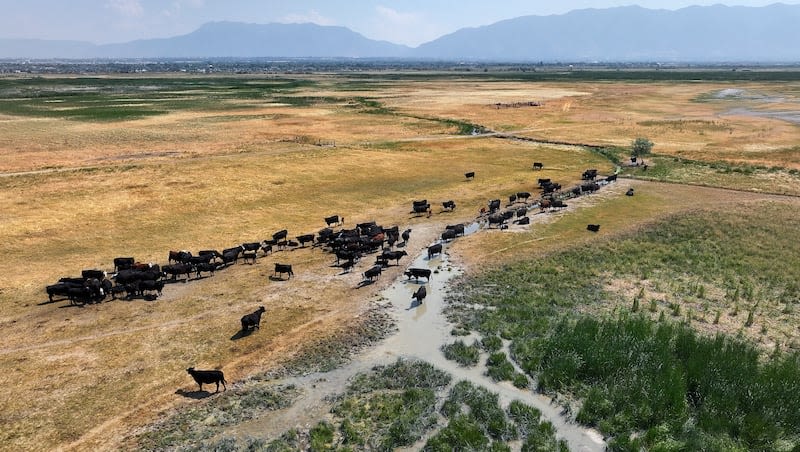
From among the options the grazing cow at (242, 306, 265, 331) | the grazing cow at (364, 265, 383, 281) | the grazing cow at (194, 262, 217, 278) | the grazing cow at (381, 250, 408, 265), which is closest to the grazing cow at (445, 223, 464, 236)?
the grazing cow at (381, 250, 408, 265)

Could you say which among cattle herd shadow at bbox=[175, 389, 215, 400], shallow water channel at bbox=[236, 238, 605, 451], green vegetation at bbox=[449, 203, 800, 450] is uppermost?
green vegetation at bbox=[449, 203, 800, 450]

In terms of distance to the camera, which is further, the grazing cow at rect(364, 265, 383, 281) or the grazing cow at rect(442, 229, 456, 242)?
the grazing cow at rect(442, 229, 456, 242)

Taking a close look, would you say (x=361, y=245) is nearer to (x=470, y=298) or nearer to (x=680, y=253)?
(x=470, y=298)

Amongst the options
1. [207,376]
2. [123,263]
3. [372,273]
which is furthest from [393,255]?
[123,263]

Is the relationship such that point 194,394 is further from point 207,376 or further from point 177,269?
point 177,269

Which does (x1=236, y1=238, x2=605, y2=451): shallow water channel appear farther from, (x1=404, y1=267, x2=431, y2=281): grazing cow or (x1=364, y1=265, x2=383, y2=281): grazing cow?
(x1=364, y1=265, x2=383, y2=281): grazing cow

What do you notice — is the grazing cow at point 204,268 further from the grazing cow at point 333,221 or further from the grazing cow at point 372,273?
the grazing cow at point 333,221
